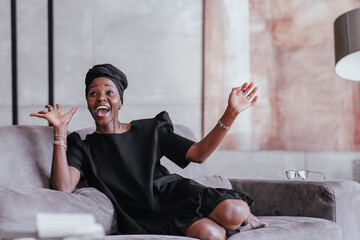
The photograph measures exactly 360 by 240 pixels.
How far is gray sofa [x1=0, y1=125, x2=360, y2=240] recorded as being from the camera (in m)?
1.56

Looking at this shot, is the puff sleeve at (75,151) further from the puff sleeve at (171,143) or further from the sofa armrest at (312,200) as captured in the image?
the sofa armrest at (312,200)

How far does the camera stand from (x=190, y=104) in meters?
3.57

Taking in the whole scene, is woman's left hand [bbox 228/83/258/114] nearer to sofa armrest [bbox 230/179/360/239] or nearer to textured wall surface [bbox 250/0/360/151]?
sofa armrest [bbox 230/179/360/239]

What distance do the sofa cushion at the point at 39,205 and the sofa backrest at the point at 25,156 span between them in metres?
0.16

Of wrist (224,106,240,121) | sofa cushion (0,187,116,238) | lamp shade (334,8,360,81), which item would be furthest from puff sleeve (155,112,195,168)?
lamp shade (334,8,360,81)

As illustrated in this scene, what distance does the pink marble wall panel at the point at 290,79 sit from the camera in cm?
337

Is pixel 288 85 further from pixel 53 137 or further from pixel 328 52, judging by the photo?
pixel 53 137

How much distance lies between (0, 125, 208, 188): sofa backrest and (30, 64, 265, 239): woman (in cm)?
8

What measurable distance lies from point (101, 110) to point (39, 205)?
55 centimetres

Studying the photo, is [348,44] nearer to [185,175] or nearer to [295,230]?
[185,175]

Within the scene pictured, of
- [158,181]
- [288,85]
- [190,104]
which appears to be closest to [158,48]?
[190,104]

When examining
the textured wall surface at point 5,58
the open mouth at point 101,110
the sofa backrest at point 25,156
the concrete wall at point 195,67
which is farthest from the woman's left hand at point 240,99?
the textured wall surface at point 5,58

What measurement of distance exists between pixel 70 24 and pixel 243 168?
68.1 inches

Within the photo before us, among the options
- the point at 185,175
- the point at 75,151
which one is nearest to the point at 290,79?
the point at 185,175
